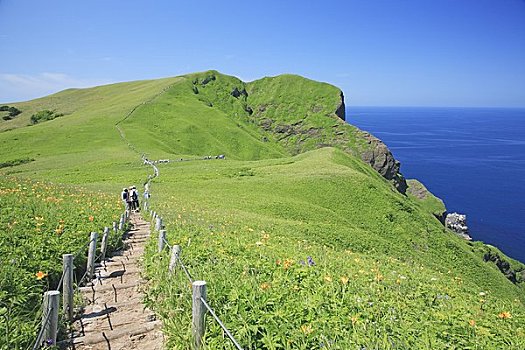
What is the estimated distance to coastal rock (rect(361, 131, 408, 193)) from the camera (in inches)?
4478

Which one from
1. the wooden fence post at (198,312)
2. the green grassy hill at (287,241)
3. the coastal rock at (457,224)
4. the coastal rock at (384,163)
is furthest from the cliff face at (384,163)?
the wooden fence post at (198,312)

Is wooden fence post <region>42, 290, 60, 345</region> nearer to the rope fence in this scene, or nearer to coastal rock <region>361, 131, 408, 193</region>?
the rope fence

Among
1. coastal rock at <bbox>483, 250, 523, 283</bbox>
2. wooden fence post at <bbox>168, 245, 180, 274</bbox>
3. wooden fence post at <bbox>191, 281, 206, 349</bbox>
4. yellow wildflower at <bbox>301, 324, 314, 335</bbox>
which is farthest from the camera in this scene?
coastal rock at <bbox>483, 250, 523, 283</bbox>

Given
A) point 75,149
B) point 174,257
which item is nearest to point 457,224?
point 75,149

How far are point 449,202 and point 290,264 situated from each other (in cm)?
14360

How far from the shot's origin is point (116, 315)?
8047 mm

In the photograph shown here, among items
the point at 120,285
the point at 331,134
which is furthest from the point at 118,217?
the point at 331,134

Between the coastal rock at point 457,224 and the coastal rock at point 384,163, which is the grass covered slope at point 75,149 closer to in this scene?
the coastal rock at point 384,163

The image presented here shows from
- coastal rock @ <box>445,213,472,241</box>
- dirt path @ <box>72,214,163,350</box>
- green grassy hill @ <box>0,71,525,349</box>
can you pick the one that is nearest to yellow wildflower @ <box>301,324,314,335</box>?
green grassy hill @ <box>0,71,525,349</box>

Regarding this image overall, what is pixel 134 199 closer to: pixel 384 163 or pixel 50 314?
pixel 50 314

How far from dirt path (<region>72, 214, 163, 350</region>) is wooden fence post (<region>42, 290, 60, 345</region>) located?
0.60 meters

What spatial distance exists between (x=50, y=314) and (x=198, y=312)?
2.66 metres

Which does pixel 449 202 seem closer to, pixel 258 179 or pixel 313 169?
pixel 313 169

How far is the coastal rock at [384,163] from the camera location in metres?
114
